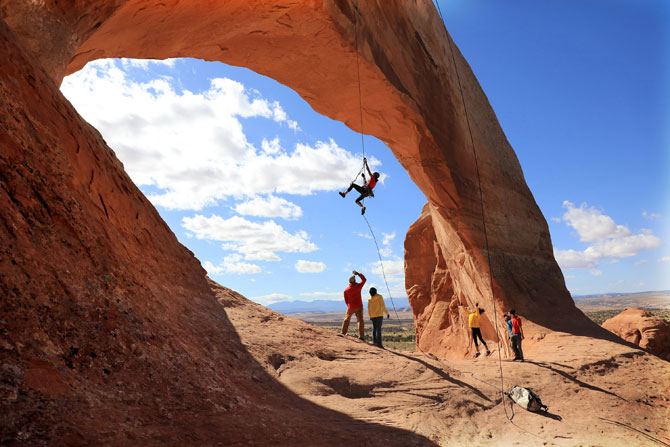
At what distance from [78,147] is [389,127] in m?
11.1

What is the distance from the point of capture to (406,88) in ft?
46.9

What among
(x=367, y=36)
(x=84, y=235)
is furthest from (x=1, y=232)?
(x=367, y=36)

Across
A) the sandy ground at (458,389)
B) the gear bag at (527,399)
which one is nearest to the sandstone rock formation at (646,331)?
the sandy ground at (458,389)

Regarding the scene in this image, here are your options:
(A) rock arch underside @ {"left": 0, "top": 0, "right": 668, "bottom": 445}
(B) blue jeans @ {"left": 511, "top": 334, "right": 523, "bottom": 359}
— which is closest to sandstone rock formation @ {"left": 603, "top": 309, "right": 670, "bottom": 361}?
(A) rock arch underside @ {"left": 0, "top": 0, "right": 668, "bottom": 445}

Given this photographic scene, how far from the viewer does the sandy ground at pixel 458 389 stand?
6.92 metres

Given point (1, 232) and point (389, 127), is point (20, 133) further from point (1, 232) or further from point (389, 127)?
point (389, 127)

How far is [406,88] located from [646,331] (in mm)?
14054

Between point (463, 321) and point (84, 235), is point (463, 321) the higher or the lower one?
the lower one

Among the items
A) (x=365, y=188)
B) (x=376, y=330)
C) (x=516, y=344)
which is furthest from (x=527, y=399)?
(x=365, y=188)

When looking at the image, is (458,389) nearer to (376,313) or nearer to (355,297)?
(376,313)

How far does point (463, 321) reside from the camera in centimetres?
1909

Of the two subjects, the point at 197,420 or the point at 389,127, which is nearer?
the point at 197,420

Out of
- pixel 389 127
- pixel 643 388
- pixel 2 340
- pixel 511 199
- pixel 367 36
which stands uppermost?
pixel 367 36

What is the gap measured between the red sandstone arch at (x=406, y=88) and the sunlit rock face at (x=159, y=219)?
6cm
